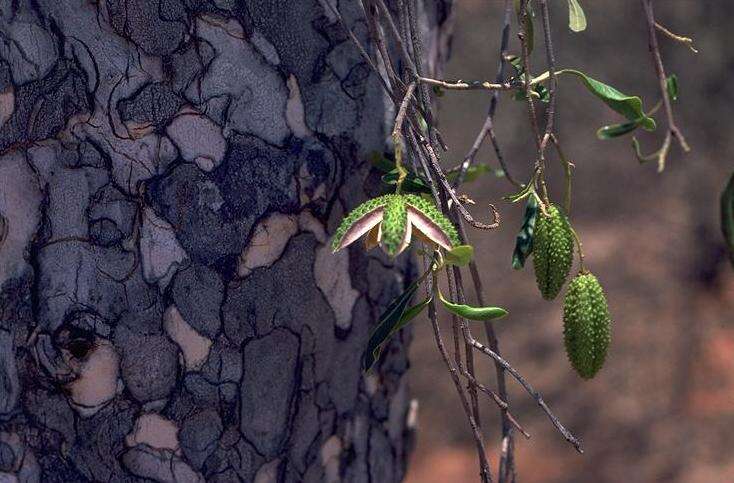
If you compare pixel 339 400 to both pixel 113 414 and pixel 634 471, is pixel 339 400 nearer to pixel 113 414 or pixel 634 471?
pixel 113 414

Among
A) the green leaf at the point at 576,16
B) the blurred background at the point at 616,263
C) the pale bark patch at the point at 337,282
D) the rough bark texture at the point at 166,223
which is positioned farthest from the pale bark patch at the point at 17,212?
the blurred background at the point at 616,263

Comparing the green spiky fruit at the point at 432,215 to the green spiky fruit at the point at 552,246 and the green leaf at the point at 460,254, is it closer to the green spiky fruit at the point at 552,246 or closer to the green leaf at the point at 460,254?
the green leaf at the point at 460,254

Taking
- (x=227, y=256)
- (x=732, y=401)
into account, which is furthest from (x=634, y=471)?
(x=227, y=256)

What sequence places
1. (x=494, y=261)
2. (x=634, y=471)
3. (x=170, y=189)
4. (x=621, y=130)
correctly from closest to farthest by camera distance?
(x=170, y=189) → (x=621, y=130) → (x=634, y=471) → (x=494, y=261)

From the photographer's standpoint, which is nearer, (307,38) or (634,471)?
(307,38)

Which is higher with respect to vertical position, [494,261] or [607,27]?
[607,27]

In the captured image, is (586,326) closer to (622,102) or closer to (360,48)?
(622,102)

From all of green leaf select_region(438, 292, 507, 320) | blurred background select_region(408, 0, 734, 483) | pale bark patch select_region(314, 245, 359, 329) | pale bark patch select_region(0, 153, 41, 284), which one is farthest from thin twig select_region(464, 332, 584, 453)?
blurred background select_region(408, 0, 734, 483)

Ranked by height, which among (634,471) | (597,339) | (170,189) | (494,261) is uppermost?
(170,189)
